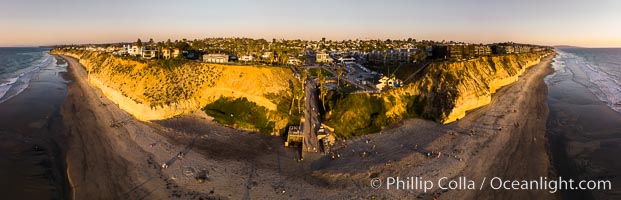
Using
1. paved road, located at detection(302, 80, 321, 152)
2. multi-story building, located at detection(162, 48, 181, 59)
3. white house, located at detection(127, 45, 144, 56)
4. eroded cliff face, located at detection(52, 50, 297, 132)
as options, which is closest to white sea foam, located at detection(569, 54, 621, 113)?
paved road, located at detection(302, 80, 321, 152)

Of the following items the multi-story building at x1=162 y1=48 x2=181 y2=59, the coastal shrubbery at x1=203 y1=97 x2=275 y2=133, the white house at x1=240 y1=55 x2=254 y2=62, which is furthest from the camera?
the multi-story building at x1=162 y1=48 x2=181 y2=59

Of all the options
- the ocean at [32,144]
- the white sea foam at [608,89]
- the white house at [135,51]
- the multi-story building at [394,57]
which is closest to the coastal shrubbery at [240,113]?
A: the ocean at [32,144]

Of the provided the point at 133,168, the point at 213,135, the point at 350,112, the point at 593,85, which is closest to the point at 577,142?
the point at 350,112

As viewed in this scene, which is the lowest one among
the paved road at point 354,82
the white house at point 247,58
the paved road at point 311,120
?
the paved road at point 311,120

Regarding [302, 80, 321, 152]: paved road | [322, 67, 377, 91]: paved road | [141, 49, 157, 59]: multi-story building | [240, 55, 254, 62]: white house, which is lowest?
[302, 80, 321, 152]: paved road

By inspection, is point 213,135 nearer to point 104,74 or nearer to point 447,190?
point 447,190

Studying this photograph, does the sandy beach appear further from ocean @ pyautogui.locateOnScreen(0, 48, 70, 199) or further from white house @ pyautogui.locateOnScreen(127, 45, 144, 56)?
white house @ pyautogui.locateOnScreen(127, 45, 144, 56)

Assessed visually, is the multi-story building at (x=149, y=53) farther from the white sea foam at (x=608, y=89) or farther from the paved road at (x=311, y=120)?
the white sea foam at (x=608, y=89)
